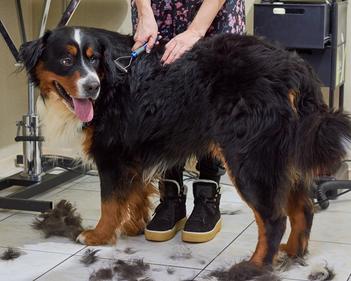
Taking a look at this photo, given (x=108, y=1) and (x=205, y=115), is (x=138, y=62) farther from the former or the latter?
(x=108, y=1)

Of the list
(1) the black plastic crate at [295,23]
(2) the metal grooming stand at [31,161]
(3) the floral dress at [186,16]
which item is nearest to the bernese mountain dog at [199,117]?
(3) the floral dress at [186,16]

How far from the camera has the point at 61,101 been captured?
2273mm

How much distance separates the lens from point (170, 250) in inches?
93.4

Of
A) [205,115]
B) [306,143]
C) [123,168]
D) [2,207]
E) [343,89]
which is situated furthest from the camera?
[343,89]

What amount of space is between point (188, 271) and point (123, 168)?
44 centimetres

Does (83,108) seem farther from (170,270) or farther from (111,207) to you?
(170,270)

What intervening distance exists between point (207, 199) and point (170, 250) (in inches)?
10.9

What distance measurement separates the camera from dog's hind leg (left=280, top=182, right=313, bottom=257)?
2.23 metres

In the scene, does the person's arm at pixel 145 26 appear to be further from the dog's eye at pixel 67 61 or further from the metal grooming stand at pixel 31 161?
the metal grooming stand at pixel 31 161

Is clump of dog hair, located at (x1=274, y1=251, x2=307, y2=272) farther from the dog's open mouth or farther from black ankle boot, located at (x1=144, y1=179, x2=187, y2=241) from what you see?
the dog's open mouth

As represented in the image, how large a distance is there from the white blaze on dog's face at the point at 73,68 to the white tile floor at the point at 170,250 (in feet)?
1.65

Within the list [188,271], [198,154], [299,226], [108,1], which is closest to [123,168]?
[198,154]

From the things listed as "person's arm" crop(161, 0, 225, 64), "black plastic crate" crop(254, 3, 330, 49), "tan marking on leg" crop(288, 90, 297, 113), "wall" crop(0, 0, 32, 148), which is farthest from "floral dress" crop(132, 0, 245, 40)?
"wall" crop(0, 0, 32, 148)

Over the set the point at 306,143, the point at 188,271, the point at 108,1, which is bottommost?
the point at 188,271
